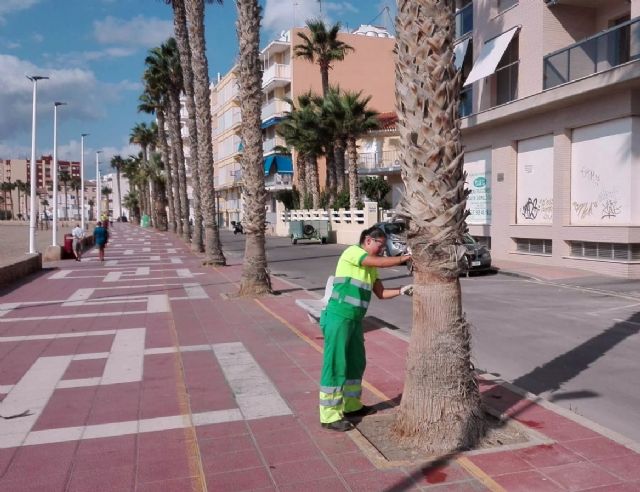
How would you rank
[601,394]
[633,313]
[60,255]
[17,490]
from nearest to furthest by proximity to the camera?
[17,490], [601,394], [633,313], [60,255]

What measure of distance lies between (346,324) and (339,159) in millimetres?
34799

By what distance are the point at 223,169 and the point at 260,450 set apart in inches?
2724

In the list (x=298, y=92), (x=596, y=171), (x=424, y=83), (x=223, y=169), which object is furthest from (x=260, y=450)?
(x=223, y=169)

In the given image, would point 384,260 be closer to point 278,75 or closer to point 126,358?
point 126,358

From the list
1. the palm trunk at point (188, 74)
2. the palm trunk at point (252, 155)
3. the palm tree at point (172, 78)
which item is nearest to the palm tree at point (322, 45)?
the palm tree at point (172, 78)

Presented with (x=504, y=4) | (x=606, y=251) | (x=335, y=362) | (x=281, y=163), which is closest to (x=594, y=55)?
(x=504, y=4)

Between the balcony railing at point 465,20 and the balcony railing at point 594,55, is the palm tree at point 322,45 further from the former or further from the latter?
the balcony railing at point 594,55

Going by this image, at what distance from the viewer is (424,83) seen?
4.57 metres

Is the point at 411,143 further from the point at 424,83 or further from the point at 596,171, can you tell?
the point at 596,171

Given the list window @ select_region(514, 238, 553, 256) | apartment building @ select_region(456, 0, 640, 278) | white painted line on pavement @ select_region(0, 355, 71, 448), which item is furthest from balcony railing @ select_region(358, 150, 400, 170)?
white painted line on pavement @ select_region(0, 355, 71, 448)

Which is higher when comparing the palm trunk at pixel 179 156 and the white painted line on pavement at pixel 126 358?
the palm trunk at pixel 179 156

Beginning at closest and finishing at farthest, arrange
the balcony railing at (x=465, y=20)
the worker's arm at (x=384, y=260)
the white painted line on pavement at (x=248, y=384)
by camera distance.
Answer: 1. the worker's arm at (x=384, y=260)
2. the white painted line on pavement at (x=248, y=384)
3. the balcony railing at (x=465, y=20)

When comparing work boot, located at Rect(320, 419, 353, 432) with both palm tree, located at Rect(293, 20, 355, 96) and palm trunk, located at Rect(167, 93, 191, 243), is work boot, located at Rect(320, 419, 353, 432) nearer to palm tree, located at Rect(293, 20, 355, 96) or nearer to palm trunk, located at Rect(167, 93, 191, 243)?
palm trunk, located at Rect(167, 93, 191, 243)

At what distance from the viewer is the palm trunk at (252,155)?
533 inches
